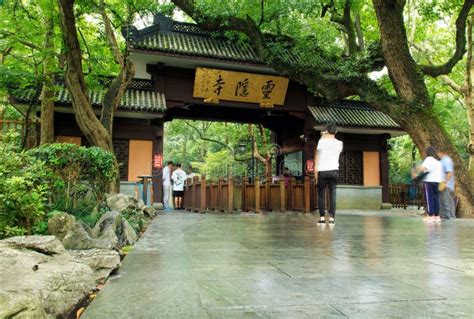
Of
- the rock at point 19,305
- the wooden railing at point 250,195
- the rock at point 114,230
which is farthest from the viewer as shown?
the wooden railing at point 250,195

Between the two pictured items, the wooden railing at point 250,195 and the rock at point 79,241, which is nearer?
the rock at point 79,241

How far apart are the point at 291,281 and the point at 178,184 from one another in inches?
439

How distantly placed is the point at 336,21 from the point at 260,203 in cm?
724

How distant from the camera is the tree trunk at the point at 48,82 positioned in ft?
33.7

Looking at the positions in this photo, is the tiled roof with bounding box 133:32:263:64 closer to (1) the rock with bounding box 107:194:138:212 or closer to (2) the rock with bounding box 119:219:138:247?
(1) the rock with bounding box 107:194:138:212

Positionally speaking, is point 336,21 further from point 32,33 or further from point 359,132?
point 32,33

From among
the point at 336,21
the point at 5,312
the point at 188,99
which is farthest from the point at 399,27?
the point at 5,312

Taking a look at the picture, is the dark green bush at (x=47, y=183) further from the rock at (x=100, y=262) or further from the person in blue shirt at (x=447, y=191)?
the person in blue shirt at (x=447, y=191)

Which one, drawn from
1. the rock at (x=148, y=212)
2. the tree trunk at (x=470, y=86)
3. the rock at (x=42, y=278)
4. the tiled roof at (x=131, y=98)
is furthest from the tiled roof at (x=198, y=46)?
the rock at (x=42, y=278)

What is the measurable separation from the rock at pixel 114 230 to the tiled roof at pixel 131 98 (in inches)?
315

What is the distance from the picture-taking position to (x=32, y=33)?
33.7ft

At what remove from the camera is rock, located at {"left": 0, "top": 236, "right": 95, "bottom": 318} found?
1830 millimetres

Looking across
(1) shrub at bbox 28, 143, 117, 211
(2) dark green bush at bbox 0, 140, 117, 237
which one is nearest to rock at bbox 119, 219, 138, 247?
(2) dark green bush at bbox 0, 140, 117, 237

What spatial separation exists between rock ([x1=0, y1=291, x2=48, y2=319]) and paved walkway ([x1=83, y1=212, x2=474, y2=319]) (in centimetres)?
30
